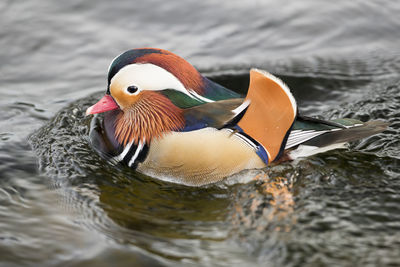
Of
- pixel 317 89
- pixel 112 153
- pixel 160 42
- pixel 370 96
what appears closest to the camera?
pixel 112 153

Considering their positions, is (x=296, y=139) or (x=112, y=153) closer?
(x=296, y=139)

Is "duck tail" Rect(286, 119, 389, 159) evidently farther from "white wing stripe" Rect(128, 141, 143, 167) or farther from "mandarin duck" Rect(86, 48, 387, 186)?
"white wing stripe" Rect(128, 141, 143, 167)

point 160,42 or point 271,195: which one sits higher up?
point 160,42

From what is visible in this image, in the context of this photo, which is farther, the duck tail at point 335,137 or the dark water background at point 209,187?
the duck tail at point 335,137

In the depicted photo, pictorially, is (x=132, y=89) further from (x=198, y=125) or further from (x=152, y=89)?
(x=198, y=125)

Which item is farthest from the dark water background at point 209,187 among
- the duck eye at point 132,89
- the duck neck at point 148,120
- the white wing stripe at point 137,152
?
the duck eye at point 132,89

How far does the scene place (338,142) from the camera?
4.25 m

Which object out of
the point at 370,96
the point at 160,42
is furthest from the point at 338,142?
the point at 160,42

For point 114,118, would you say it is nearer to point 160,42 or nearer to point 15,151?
point 15,151

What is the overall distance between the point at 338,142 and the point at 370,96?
5.23ft

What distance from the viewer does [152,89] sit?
14.4ft

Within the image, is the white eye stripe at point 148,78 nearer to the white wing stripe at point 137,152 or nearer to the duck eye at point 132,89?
the duck eye at point 132,89

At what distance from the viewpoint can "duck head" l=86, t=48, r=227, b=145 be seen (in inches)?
167

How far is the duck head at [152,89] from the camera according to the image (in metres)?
4.25
